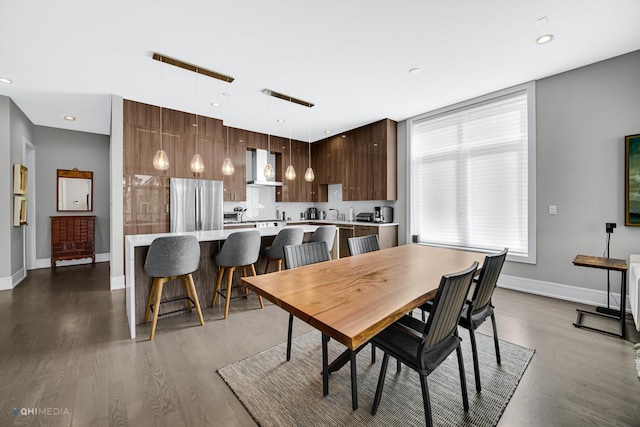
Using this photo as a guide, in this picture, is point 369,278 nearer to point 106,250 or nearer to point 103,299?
point 103,299

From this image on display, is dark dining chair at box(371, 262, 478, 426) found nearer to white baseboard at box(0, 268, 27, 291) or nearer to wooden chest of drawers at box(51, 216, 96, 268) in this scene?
white baseboard at box(0, 268, 27, 291)

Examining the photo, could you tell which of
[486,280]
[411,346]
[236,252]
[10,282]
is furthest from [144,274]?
[486,280]

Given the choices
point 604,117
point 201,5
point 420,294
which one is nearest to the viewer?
point 420,294

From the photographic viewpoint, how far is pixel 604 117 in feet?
9.75

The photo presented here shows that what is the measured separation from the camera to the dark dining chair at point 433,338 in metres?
1.21

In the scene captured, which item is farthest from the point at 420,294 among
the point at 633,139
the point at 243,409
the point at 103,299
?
the point at 103,299

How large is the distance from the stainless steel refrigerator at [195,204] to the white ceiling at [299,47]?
126cm

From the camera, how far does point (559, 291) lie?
3.29m

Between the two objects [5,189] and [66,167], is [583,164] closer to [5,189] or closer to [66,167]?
[5,189]

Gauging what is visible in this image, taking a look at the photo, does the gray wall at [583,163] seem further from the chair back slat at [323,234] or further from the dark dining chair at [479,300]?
the chair back slat at [323,234]

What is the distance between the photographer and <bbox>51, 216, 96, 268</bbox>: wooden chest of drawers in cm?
518

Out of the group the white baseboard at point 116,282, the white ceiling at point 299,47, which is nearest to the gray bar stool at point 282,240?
the white ceiling at point 299,47

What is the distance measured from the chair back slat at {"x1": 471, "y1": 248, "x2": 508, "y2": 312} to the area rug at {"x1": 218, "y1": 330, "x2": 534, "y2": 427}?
20.5 inches

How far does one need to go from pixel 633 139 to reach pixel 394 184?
294 cm
